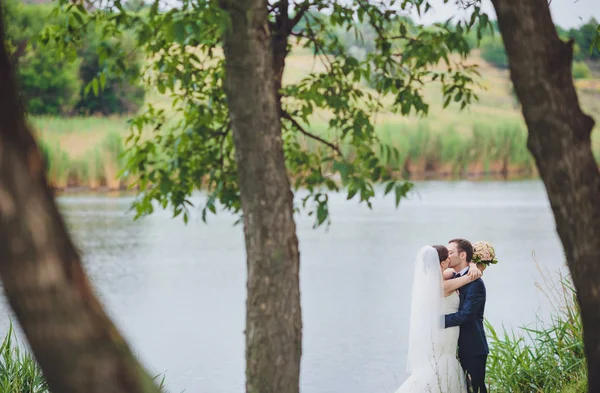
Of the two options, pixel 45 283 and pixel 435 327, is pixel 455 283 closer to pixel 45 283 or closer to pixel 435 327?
pixel 435 327

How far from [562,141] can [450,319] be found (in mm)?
2374

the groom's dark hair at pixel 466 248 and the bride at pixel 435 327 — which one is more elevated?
the groom's dark hair at pixel 466 248

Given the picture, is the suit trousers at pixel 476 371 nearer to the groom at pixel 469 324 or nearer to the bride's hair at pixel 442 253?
the groom at pixel 469 324

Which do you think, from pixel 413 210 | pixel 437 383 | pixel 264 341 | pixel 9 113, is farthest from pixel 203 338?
pixel 413 210

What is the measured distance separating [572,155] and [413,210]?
779 inches

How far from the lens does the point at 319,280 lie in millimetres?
14914

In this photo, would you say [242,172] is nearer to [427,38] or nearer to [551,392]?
[427,38]

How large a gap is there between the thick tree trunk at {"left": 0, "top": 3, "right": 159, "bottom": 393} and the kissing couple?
3.74m

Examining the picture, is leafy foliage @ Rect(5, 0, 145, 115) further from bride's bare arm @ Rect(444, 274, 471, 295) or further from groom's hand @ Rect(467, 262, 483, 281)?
groom's hand @ Rect(467, 262, 483, 281)

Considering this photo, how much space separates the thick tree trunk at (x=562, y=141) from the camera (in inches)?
128

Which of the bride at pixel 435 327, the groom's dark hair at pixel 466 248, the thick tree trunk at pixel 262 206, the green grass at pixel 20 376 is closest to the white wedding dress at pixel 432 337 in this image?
the bride at pixel 435 327

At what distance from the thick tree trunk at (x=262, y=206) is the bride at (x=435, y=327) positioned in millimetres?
1999

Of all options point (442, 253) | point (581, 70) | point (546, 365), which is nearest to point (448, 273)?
point (442, 253)

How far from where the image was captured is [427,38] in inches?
216
